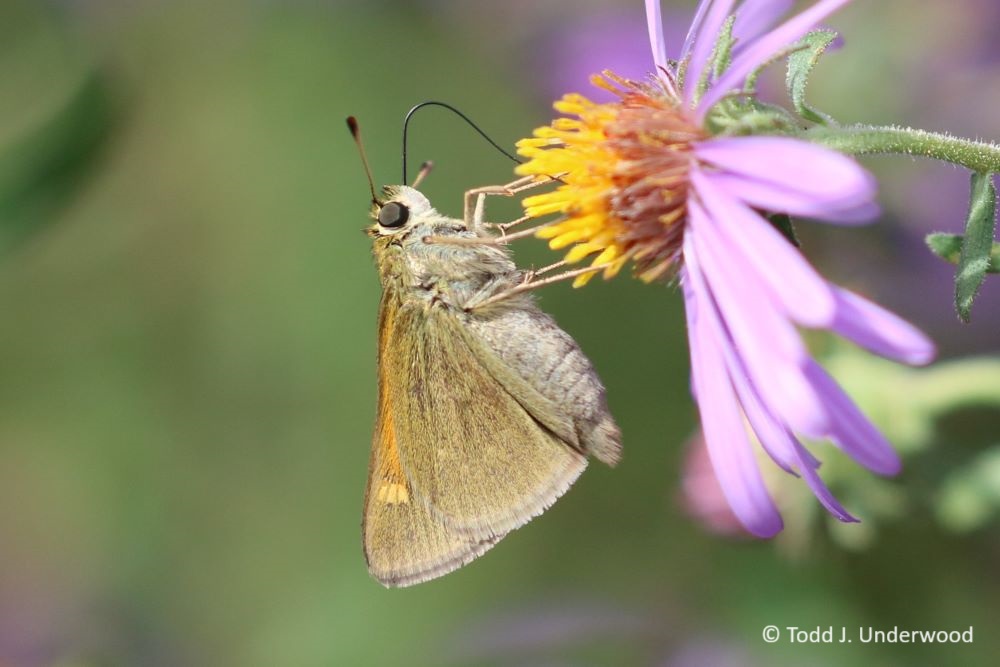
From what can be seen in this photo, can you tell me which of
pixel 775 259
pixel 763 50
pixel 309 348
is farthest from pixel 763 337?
pixel 309 348

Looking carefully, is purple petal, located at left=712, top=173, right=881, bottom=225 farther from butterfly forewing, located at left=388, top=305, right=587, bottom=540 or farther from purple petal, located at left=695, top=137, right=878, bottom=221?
butterfly forewing, located at left=388, top=305, right=587, bottom=540

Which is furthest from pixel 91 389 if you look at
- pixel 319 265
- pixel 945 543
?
pixel 945 543

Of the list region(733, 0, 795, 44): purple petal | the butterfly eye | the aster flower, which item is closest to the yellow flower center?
the aster flower

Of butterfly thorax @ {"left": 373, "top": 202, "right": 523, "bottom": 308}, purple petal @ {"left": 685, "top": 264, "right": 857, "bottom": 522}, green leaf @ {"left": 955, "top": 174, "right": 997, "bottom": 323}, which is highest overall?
butterfly thorax @ {"left": 373, "top": 202, "right": 523, "bottom": 308}

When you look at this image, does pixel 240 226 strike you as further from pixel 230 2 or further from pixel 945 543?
pixel 945 543

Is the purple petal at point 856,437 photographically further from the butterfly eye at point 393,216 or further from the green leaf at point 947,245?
the butterfly eye at point 393,216
